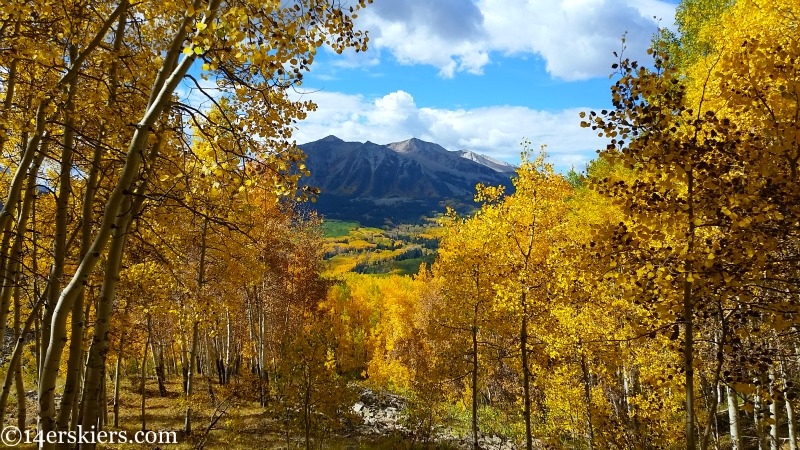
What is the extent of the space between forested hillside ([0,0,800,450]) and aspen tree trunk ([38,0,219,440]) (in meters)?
0.02

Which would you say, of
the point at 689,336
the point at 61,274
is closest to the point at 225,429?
the point at 61,274

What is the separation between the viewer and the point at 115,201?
4379mm

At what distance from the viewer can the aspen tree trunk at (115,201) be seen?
13.4 feet

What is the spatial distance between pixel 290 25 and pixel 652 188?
511 cm

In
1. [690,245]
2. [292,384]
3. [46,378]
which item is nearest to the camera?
[46,378]

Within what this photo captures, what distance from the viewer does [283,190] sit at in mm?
4254

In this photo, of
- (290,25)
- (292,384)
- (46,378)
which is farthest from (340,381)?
(290,25)

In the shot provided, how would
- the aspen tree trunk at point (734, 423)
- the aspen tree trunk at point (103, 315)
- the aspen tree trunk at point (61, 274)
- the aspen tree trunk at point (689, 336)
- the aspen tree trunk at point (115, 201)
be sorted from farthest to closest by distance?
1. the aspen tree trunk at point (734, 423)
2. the aspen tree trunk at point (689, 336)
3. the aspen tree trunk at point (61, 274)
4. the aspen tree trunk at point (103, 315)
5. the aspen tree trunk at point (115, 201)

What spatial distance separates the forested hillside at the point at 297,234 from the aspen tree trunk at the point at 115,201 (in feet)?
0.07

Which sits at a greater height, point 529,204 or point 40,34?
point 40,34

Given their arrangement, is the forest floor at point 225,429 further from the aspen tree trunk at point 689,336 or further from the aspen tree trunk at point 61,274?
the aspen tree trunk at point 689,336

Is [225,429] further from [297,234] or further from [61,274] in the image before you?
[61,274]

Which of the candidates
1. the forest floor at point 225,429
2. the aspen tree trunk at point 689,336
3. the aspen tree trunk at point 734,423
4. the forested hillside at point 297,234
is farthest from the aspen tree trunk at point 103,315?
the aspen tree trunk at point 734,423

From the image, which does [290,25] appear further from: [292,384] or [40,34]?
[292,384]
